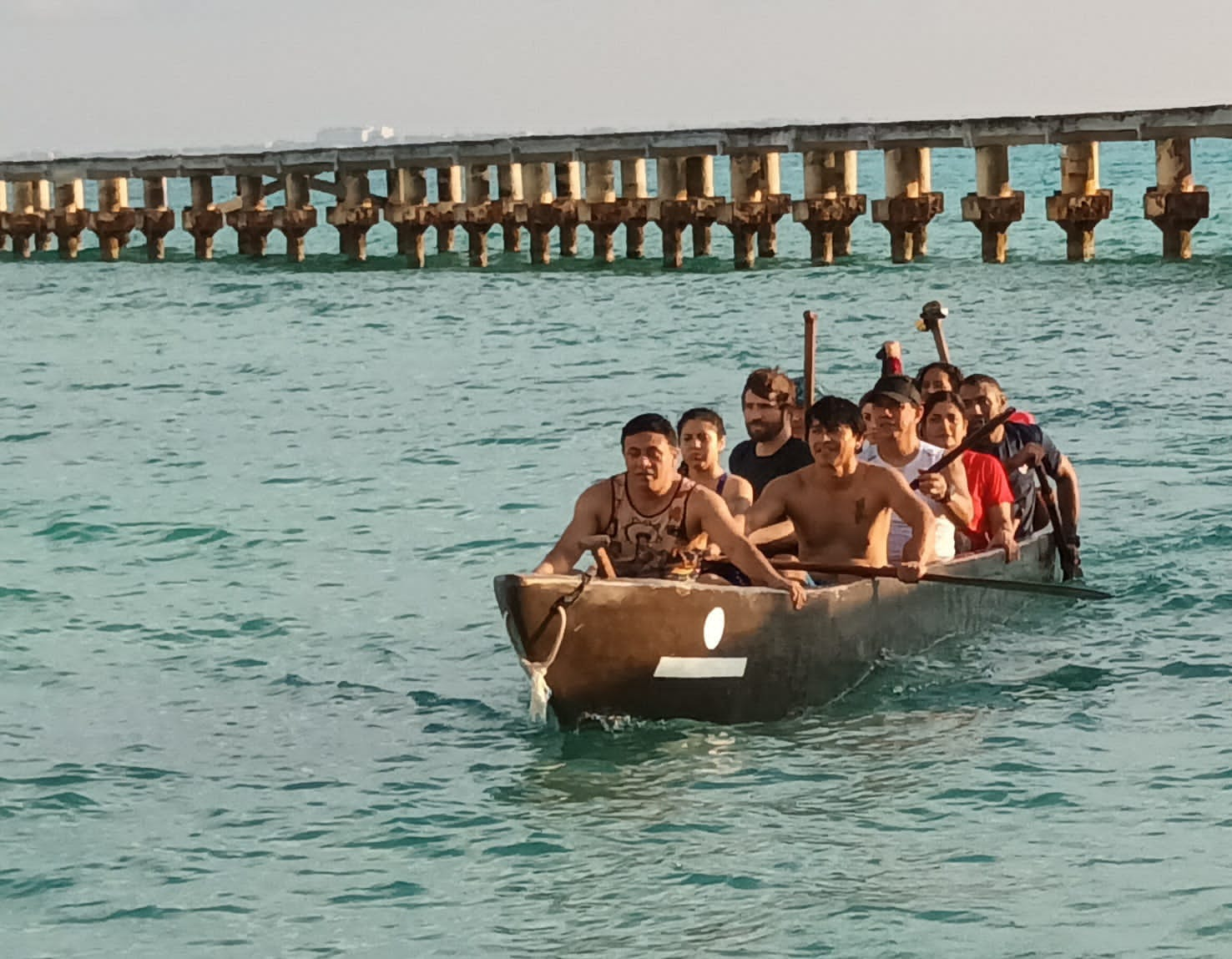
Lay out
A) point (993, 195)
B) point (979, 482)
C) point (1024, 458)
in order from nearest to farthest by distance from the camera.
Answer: point (979, 482), point (1024, 458), point (993, 195)

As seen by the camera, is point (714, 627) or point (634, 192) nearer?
point (714, 627)

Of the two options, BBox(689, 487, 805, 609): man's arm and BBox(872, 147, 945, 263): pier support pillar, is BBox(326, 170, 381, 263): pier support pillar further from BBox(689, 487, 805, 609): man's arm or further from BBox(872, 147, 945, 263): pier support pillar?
BBox(689, 487, 805, 609): man's arm

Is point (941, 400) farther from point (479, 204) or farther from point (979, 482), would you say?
point (479, 204)

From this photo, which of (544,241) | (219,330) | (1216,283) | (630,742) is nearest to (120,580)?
(630,742)

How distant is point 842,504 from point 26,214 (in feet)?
117

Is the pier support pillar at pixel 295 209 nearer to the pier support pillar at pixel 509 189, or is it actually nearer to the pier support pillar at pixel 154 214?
the pier support pillar at pixel 154 214

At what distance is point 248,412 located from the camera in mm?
23297

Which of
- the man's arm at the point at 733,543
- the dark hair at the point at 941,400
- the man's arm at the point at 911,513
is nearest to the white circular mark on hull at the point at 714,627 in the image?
the man's arm at the point at 733,543

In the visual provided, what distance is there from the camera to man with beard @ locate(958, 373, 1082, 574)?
41.8 ft

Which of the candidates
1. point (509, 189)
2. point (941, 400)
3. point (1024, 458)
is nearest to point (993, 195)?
point (509, 189)

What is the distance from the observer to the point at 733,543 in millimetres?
9805

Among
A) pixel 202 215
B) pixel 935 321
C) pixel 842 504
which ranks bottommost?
pixel 842 504

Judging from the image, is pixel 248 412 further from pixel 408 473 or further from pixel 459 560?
pixel 459 560

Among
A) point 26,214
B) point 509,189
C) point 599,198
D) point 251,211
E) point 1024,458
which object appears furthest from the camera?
point 26,214
